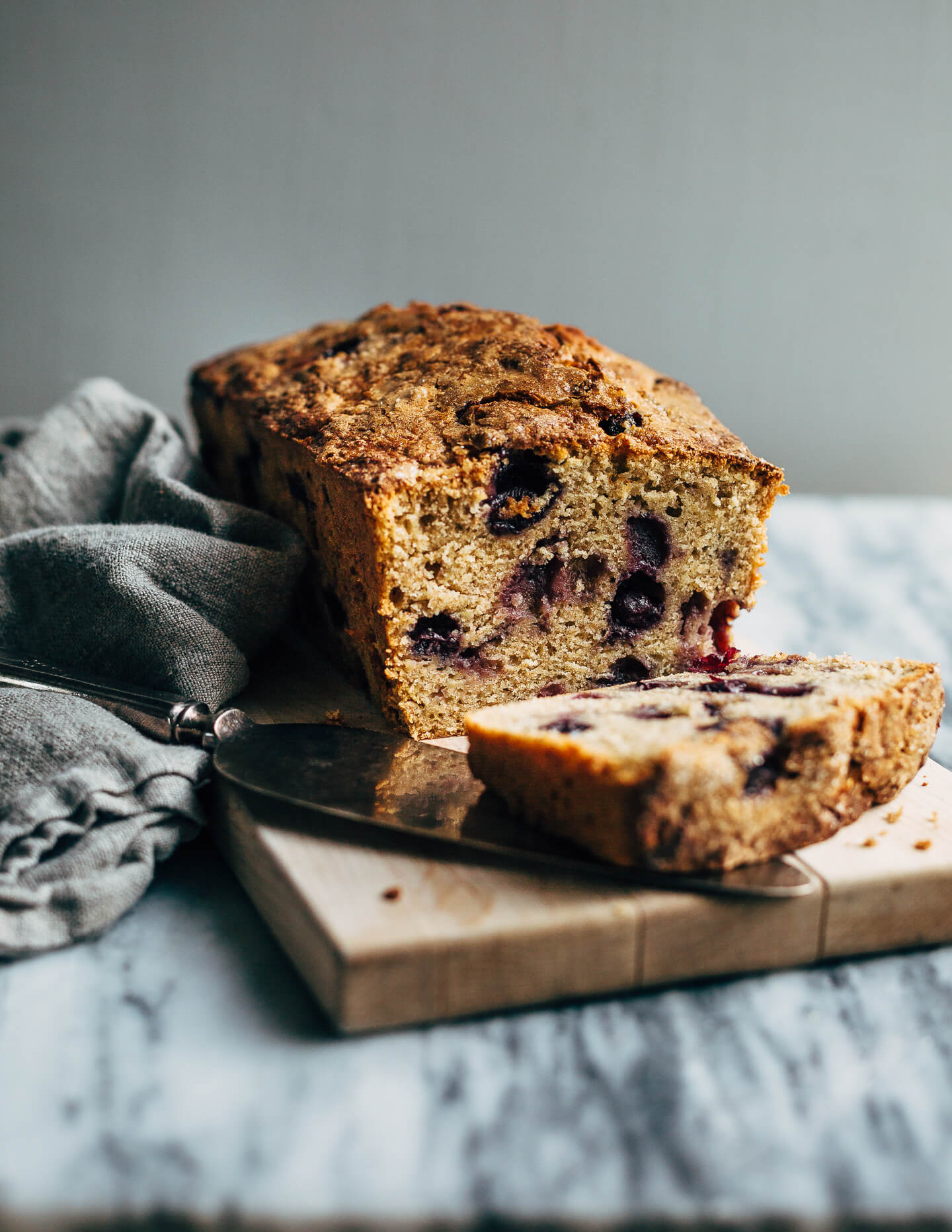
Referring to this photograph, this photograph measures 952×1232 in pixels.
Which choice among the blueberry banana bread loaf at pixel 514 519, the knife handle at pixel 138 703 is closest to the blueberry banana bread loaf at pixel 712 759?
the blueberry banana bread loaf at pixel 514 519

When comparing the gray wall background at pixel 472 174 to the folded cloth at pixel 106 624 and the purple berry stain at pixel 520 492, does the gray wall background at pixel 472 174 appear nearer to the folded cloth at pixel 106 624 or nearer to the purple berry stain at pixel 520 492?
the folded cloth at pixel 106 624

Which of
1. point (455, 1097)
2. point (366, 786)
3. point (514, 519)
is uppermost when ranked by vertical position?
point (514, 519)

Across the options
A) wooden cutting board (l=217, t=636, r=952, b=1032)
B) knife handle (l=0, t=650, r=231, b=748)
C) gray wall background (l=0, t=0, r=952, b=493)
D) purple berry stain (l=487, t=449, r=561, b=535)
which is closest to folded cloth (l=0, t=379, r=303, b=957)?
knife handle (l=0, t=650, r=231, b=748)

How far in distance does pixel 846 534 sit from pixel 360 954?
138 inches

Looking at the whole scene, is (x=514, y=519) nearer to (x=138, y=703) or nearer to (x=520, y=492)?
(x=520, y=492)

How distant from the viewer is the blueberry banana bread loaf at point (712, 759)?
1.73 meters

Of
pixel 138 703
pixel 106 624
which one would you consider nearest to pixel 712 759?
pixel 138 703

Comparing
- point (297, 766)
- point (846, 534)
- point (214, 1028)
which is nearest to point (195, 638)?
point (297, 766)

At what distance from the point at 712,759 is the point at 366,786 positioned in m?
0.62

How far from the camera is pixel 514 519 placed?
2.41 m

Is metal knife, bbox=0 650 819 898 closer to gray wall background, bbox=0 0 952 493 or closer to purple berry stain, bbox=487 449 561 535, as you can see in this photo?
purple berry stain, bbox=487 449 561 535

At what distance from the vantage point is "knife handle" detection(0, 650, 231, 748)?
7.16 feet

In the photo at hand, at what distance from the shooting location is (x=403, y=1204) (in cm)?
135

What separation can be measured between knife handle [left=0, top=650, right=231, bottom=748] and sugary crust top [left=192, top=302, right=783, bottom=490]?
0.56m
